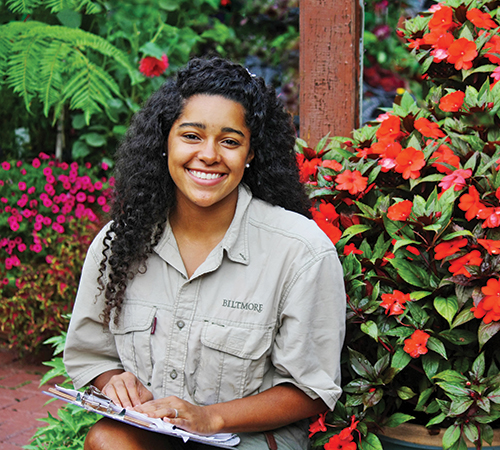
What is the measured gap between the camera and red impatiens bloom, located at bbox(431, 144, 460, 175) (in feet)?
6.17

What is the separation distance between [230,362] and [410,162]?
0.85 metres

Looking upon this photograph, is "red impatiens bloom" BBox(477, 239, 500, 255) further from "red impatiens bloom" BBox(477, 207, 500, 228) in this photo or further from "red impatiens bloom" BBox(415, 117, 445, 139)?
"red impatiens bloom" BBox(415, 117, 445, 139)

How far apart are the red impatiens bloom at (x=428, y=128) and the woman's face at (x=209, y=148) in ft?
1.96

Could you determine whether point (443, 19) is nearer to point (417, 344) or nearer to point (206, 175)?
point (206, 175)

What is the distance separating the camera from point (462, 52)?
211cm

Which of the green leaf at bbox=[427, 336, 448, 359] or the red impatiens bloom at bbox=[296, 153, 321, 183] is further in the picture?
the red impatiens bloom at bbox=[296, 153, 321, 183]

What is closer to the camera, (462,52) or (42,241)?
(462,52)

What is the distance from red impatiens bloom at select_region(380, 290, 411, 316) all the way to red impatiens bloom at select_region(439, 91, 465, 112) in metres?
0.68

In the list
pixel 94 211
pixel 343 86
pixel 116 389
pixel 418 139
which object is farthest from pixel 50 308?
pixel 418 139

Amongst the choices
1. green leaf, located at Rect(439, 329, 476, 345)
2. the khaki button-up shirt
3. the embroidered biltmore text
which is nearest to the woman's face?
the khaki button-up shirt

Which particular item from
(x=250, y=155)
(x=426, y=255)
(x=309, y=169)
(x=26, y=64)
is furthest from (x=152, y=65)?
(x=426, y=255)

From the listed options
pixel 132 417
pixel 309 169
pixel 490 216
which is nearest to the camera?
pixel 132 417

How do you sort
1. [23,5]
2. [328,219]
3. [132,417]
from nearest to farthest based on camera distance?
[132,417] < [328,219] < [23,5]

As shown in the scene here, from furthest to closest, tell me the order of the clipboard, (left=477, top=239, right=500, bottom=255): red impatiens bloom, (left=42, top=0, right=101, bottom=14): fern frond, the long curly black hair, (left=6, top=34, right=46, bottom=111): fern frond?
(left=42, top=0, right=101, bottom=14): fern frond < (left=6, top=34, right=46, bottom=111): fern frond < the long curly black hair < (left=477, top=239, right=500, bottom=255): red impatiens bloom < the clipboard
